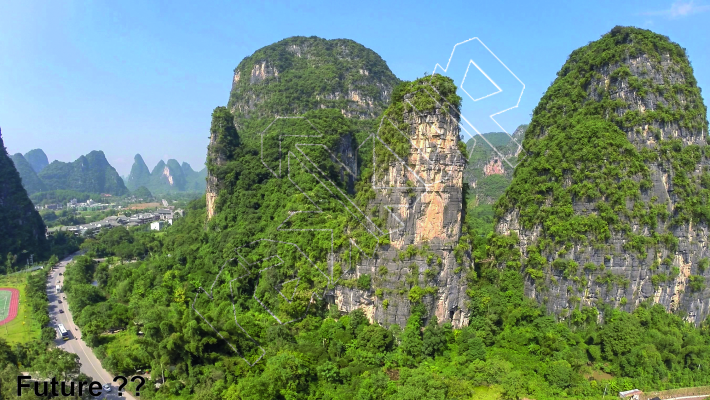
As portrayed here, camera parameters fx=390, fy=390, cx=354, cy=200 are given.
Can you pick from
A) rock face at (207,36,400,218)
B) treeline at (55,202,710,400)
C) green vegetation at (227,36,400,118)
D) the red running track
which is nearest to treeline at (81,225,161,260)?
the red running track

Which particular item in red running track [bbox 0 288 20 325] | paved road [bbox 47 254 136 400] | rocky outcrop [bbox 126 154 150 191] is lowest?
paved road [bbox 47 254 136 400]

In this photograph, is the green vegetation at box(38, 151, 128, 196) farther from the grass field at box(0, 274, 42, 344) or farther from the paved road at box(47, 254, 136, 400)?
the grass field at box(0, 274, 42, 344)

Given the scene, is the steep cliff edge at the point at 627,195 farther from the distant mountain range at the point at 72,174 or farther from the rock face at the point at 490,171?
the distant mountain range at the point at 72,174

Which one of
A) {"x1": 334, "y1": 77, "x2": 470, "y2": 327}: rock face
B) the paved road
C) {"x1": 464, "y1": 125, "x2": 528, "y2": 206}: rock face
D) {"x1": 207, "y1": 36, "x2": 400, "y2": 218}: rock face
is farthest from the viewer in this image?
{"x1": 464, "y1": 125, "x2": 528, "y2": 206}: rock face

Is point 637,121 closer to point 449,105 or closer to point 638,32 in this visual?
point 638,32

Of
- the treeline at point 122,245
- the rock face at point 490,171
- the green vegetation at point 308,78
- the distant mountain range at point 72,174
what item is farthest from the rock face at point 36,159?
the rock face at point 490,171

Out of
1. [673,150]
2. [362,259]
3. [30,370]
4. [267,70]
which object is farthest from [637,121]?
[267,70]
